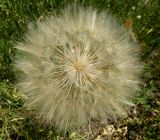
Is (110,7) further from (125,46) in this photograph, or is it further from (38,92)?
(38,92)

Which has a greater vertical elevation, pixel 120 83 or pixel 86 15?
pixel 86 15

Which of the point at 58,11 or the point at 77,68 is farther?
the point at 58,11

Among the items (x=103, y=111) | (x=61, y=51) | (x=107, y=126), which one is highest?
(x=61, y=51)

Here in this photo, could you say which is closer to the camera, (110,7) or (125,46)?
(125,46)

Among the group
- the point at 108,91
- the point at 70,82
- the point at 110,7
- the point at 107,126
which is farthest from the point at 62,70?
the point at 110,7
